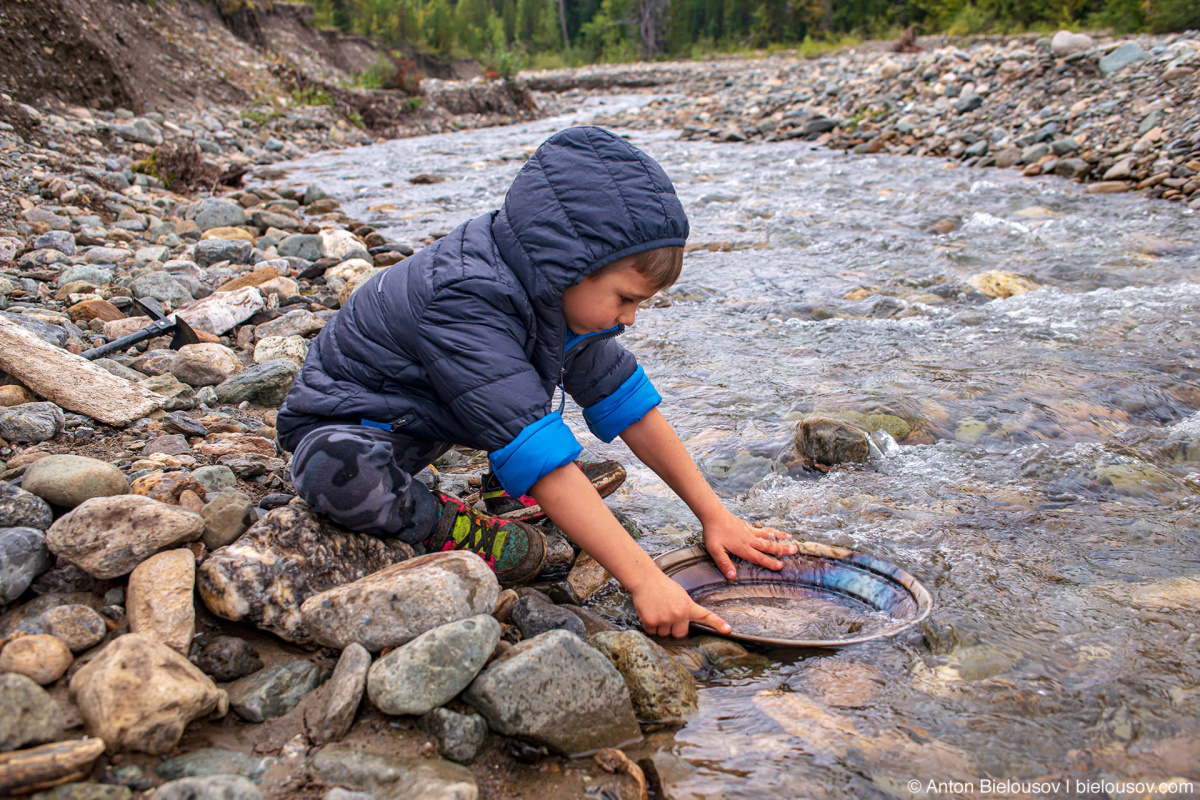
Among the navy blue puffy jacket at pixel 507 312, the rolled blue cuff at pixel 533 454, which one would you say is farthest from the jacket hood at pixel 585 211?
the rolled blue cuff at pixel 533 454

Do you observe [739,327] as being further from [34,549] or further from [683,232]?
[34,549]

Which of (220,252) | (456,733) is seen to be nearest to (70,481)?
(456,733)

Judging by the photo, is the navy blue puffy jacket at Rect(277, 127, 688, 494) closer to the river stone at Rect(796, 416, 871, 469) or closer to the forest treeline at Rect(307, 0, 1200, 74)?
the river stone at Rect(796, 416, 871, 469)

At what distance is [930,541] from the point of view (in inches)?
95.6

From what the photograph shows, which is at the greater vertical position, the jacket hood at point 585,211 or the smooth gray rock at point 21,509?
the jacket hood at point 585,211

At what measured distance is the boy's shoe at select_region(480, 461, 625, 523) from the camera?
258cm

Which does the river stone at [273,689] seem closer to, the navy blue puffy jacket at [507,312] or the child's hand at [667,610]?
the navy blue puffy jacket at [507,312]

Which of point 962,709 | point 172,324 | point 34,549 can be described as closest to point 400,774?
point 34,549

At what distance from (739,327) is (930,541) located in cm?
239

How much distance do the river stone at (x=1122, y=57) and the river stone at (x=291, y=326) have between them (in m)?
10.2

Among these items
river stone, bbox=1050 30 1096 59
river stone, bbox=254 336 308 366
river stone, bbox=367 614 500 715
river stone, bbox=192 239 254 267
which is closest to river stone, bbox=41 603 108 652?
river stone, bbox=367 614 500 715

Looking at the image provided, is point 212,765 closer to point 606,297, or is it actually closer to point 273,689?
point 273,689

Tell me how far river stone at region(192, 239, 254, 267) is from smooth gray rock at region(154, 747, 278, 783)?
14.6 ft

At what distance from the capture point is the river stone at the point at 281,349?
3523 millimetres
